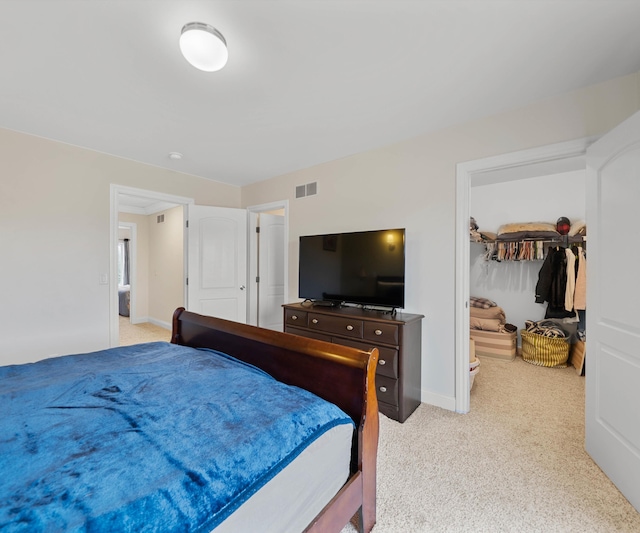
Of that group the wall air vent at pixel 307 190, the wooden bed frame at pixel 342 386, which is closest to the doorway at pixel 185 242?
the wall air vent at pixel 307 190

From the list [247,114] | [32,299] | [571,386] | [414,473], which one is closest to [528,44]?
[247,114]

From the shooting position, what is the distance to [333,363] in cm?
139

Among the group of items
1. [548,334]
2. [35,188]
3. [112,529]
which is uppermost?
[35,188]

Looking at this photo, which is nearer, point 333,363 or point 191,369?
point 333,363

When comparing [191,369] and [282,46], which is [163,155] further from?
[191,369]

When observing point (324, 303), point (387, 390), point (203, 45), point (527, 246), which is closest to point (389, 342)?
point (387, 390)

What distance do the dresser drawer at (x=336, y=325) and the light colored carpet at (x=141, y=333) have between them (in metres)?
3.19

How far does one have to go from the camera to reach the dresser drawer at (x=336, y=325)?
2.57 m

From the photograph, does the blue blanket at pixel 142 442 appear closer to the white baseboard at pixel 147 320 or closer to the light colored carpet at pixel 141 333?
the light colored carpet at pixel 141 333

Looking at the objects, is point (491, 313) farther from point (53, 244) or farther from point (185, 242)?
point (53, 244)

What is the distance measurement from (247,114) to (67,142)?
195 centimetres

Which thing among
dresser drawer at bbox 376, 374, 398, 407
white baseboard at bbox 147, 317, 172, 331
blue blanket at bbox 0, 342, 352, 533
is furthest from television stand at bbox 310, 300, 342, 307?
white baseboard at bbox 147, 317, 172, 331

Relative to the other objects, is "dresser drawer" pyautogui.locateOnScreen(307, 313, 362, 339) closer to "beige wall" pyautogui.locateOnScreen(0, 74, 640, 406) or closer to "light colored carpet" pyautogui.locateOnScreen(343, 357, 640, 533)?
"beige wall" pyautogui.locateOnScreen(0, 74, 640, 406)

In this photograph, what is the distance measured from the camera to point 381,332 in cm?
243
